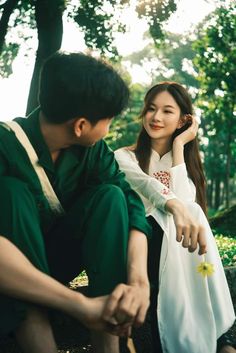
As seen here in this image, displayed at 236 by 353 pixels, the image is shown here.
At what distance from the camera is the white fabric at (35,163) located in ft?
7.22

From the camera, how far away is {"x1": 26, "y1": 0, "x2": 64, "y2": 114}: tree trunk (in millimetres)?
11539

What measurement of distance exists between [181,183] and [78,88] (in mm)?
1411

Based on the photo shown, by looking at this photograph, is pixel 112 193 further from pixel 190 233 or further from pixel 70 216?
pixel 190 233

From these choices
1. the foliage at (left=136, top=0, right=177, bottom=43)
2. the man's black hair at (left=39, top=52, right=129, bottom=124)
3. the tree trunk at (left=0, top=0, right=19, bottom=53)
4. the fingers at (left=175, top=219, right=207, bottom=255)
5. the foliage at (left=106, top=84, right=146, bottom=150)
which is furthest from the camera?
the foliage at (left=106, top=84, right=146, bottom=150)

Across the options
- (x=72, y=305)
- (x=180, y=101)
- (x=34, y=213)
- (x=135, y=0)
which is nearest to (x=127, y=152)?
(x=180, y=101)

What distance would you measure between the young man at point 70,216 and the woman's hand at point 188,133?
3.80 feet

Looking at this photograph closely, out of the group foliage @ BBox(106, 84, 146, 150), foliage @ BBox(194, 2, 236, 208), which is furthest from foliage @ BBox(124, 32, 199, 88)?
foliage @ BBox(194, 2, 236, 208)

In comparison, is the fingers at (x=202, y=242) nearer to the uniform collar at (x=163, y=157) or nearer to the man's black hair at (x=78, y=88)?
the man's black hair at (x=78, y=88)

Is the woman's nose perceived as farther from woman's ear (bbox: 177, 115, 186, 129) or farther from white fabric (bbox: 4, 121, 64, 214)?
white fabric (bbox: 4, 121, 64, 214)

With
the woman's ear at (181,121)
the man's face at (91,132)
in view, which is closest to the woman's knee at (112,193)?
the man's face at (91,132)

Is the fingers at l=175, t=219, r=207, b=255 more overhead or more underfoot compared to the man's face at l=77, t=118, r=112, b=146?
more underfoot

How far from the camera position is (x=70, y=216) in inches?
89.0

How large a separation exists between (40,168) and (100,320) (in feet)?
2.71

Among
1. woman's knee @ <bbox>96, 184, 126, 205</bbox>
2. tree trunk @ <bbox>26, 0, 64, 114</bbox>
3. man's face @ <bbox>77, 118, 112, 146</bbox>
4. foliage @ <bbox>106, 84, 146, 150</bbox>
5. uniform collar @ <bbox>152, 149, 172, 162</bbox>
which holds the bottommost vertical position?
foliage @ <bbox>106, 84, 146, 150</bbox>
